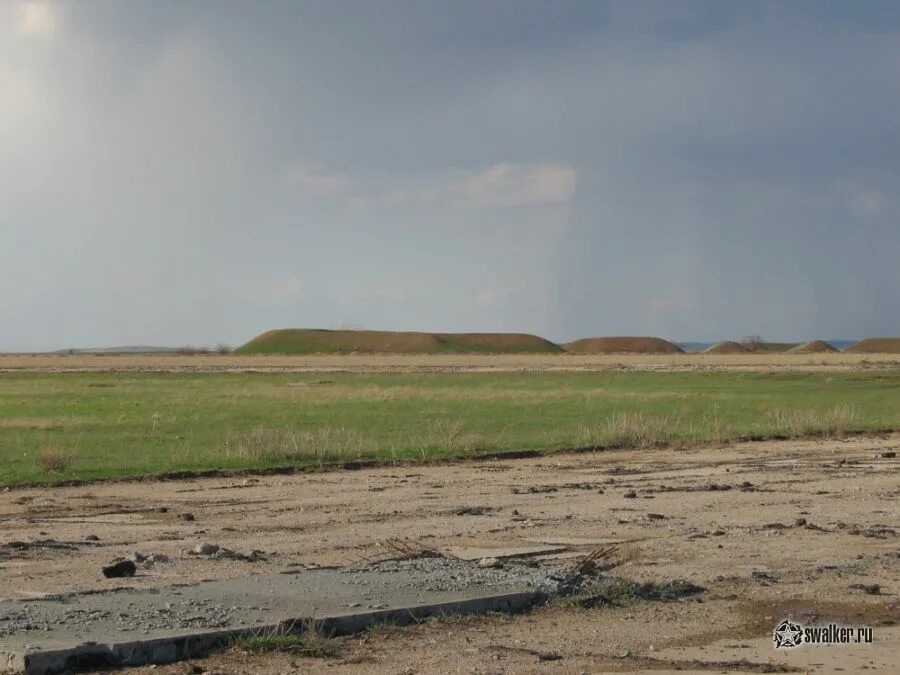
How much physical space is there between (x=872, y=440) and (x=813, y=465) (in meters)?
7.03

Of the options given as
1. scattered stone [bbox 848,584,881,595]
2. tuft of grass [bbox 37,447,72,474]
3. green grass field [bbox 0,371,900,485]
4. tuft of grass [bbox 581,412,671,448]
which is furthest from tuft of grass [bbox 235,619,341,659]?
tuft of grass [bbox 581,412,671,448]

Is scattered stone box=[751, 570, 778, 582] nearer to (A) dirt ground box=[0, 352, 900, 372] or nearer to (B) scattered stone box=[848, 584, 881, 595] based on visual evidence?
(B) scattered stone box=[848, 584, 881, 595]

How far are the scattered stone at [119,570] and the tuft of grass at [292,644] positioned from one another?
8.71ft

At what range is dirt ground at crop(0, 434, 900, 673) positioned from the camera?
812cm

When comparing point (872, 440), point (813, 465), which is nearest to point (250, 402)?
point (872, 440)

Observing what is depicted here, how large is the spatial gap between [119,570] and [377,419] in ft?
87.2

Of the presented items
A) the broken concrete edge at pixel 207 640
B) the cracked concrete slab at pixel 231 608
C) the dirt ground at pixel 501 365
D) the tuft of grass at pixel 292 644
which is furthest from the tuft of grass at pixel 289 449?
the dirt ground at pixel 501 365

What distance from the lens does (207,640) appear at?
26.2ft

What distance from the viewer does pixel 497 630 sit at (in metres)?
8.72

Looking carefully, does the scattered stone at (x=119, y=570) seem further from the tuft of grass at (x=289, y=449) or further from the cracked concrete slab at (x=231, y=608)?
the tuft of grass at (x=289, y=449)

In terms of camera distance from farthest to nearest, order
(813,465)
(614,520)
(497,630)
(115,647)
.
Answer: (813,465), (614,520), (497,630), (115,647)

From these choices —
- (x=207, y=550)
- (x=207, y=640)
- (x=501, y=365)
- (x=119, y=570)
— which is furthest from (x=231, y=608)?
(x=501, y=365)

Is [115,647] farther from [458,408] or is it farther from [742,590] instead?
[458,408]

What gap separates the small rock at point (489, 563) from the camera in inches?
421
